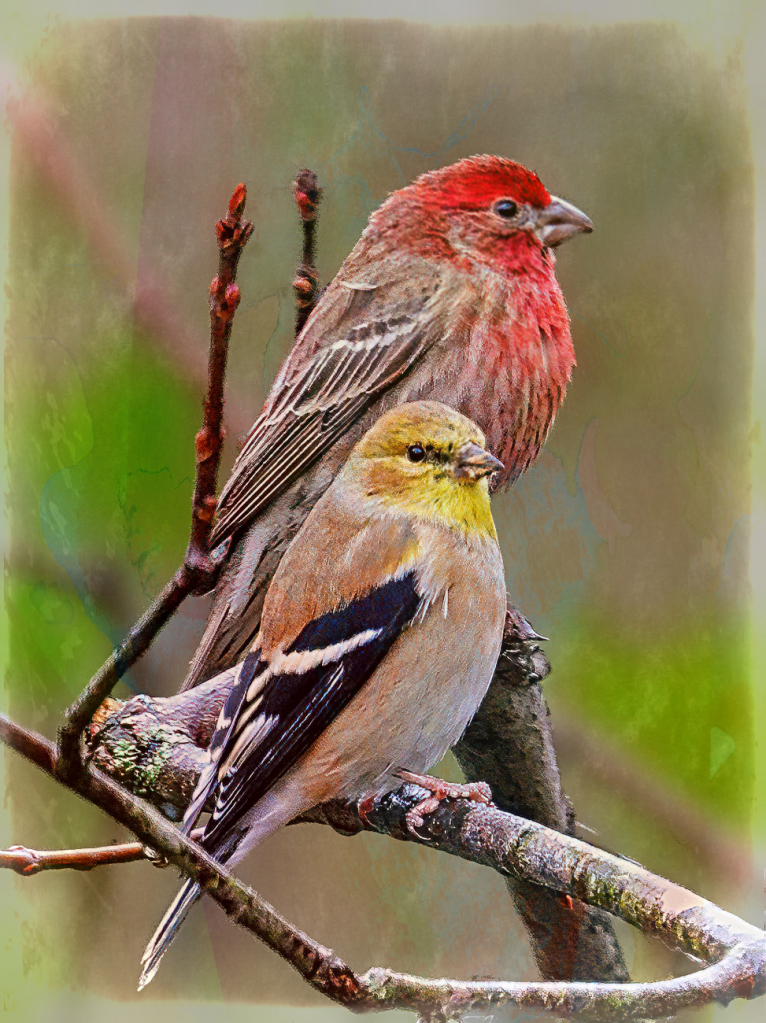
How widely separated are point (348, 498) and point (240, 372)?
0.32 meters

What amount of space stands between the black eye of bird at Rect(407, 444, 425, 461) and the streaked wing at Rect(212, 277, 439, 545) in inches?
5.7

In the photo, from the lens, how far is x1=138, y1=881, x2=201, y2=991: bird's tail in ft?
6.53

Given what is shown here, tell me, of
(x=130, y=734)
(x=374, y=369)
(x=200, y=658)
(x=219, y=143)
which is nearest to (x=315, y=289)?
(x=374, y=369)

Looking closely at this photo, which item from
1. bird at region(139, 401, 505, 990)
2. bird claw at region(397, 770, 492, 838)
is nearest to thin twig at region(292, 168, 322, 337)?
bird at region(139, 401, 505, 990)

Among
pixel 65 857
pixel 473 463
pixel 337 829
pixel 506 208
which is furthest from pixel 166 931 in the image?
pixel 506 208

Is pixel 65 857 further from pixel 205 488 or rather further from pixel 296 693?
pixel 205 488

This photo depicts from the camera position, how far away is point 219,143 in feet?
6.96

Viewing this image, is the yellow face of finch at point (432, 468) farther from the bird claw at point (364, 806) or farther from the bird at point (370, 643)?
the bird claw at point (364, 806)

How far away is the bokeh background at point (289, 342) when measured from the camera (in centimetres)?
207

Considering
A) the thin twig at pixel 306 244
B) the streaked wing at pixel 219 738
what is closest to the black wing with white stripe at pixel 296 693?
the streaked wing at pixel 219 738

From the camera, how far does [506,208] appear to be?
2133 mm

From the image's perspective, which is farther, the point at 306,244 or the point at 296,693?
the point at 306,244

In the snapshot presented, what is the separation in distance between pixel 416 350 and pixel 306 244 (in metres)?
0.31

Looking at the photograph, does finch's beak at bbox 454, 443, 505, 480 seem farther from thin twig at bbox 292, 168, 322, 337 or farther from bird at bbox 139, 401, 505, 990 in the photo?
thin twig at bbox 292, 168, 322, 337
